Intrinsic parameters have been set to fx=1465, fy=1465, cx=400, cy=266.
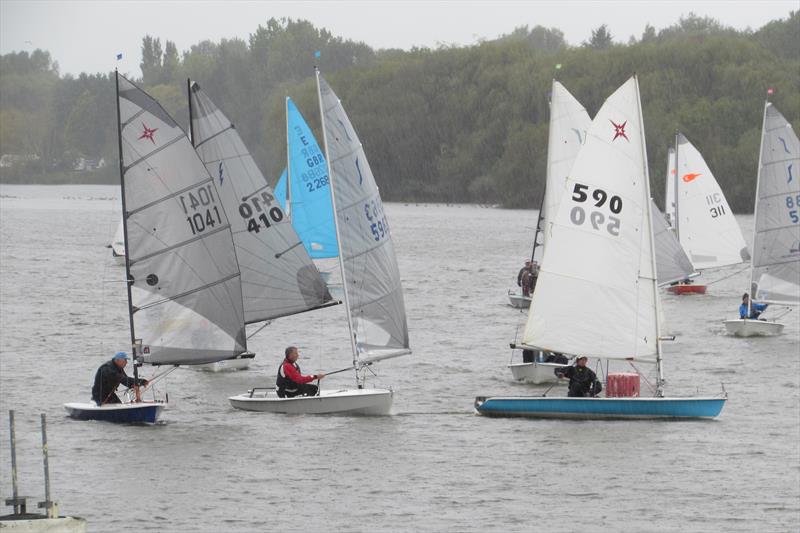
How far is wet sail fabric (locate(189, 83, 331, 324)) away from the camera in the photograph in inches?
1272

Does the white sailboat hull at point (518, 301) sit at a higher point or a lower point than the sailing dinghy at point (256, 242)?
lower

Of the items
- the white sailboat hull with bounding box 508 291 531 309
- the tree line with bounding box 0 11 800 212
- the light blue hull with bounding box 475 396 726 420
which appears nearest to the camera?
the light blue hull with bounding box 475 396 726 420

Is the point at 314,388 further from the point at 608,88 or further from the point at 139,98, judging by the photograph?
the point at 608,88

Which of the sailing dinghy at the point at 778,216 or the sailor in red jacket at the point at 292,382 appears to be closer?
the sailor in red jacket at the point at 292,382

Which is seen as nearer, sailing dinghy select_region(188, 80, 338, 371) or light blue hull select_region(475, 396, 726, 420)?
light blue hull select_region(475, 396, 726, 420)

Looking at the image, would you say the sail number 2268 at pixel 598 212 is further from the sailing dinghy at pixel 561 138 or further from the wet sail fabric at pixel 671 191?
the wet sail fabric at pixel 671 191

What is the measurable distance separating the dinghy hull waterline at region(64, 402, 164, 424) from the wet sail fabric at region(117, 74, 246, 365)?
3.95 feet

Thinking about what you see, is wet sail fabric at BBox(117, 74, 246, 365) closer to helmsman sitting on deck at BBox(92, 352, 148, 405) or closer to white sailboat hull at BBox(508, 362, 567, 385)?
helmsman sitting on deck at BBox(92, 352, 148, 405)

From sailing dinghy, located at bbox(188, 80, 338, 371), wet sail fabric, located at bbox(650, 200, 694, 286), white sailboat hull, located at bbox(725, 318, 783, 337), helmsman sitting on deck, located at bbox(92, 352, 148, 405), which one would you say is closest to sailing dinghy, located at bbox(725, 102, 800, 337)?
white sailboat hull, located at bbox(725, 318, 783, 337)

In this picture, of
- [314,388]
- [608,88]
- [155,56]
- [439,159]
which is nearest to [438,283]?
[314,388]

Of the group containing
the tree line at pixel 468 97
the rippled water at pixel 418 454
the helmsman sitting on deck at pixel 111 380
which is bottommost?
the rippled water at pixel 418 454

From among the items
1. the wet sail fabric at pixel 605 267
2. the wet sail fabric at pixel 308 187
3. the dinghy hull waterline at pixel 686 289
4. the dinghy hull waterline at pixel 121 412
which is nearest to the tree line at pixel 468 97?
the dinghy hull waterline at pixel 686 289

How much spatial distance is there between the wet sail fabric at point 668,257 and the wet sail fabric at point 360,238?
51.0ft

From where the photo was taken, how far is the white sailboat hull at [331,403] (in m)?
26.7
